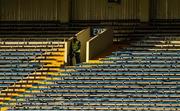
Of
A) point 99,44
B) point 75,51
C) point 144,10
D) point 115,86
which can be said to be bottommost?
point 115,86

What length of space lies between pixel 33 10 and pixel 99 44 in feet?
16.9

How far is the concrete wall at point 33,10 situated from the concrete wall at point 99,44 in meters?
3.16

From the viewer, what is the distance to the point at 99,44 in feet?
74.2

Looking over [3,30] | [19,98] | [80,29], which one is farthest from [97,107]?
[3,30]

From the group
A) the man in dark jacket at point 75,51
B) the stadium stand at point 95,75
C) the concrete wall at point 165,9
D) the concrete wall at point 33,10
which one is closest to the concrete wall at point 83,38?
the man in dark jacket at point 75,51

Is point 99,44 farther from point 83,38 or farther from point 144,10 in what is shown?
point 144,10

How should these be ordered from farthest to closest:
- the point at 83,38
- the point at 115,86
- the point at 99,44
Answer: the point at 83,38
the point at 99,44
the point at 115,86

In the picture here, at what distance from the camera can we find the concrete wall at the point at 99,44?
21531mm

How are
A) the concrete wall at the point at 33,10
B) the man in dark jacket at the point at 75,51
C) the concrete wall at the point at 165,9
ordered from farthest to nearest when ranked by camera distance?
the concrete wall at the point at 33,10, the concrete wall at the point at 165,9, the man in dark jacket at the point at 75,51

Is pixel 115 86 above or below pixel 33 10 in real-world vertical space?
below

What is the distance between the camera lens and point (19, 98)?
1930 centimetres

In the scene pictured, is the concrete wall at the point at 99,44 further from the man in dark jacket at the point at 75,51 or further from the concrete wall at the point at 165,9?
the concrete wall at the point at 165,9

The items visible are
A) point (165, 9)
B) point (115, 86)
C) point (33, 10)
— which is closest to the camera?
point (115, 86)

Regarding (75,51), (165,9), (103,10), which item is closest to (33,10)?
(103,10)
